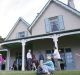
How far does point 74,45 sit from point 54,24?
134 inches

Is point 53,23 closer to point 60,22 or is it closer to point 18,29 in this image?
point 60,22

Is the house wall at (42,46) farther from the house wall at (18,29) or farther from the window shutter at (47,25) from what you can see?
the house wall at (18,29)

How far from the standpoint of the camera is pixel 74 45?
1970 cm

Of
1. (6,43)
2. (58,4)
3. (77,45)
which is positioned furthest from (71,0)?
(6,43)

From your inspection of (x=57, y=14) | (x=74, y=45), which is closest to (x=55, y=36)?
(x=74, y=45)

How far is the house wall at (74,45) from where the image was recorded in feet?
63.2

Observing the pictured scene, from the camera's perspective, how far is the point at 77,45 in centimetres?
1958

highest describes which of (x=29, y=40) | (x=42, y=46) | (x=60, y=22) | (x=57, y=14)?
(x=57, y=14)

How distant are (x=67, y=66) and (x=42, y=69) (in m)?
8.59

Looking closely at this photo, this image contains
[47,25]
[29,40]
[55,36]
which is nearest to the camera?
[55,36]

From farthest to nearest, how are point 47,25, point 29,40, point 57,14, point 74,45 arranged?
point 47,25
point 57,14
point 29,40
point 74,45

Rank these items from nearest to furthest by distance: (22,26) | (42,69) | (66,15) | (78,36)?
(42,69) → (78,36) → (66,15) → (22,26)

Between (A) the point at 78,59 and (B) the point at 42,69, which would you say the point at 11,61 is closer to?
(A) the point at 78,59

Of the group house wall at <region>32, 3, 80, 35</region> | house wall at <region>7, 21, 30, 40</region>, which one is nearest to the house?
house wall at <region>32, 3, 80, 35</region>
